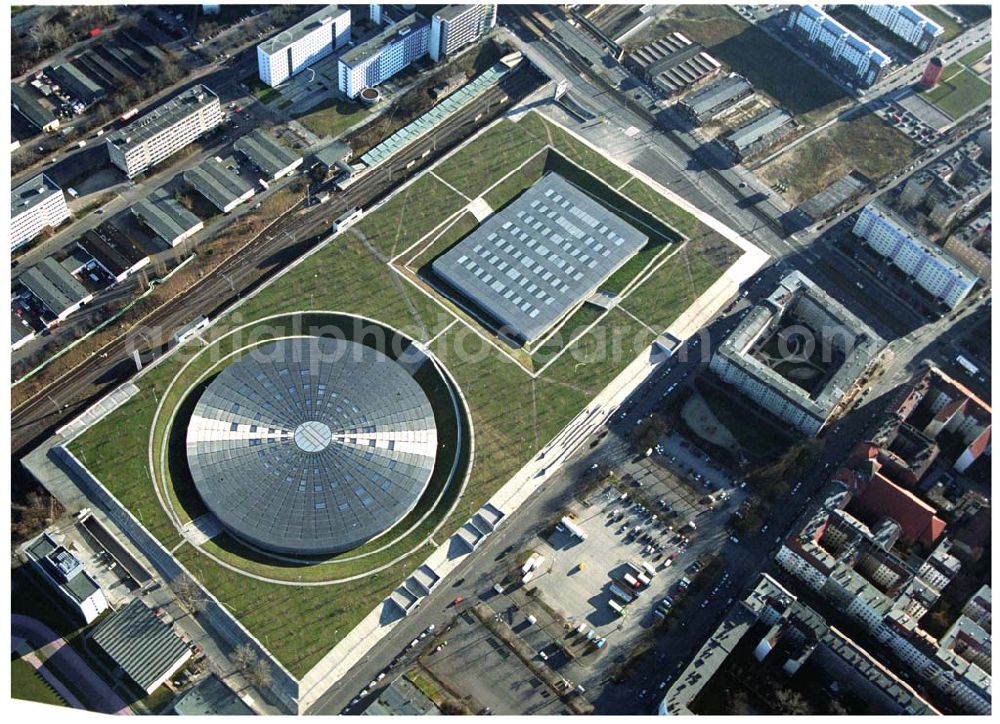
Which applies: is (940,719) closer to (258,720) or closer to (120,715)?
(258,720)

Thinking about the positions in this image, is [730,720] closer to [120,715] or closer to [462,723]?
[462,723]

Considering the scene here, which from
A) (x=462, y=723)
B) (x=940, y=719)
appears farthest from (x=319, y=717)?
(x=940, y=719)

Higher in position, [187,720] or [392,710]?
[392,710]

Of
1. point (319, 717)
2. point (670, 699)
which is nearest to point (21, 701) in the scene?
point (319, 717)

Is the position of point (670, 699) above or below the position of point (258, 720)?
above

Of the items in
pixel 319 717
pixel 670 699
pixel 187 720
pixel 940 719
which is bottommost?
pixel 187 720

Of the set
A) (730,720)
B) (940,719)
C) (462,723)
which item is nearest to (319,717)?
(462,723)

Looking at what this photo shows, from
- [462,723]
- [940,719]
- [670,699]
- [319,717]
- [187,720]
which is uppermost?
[940,719]

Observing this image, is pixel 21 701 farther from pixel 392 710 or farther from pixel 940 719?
pixel 940 719
